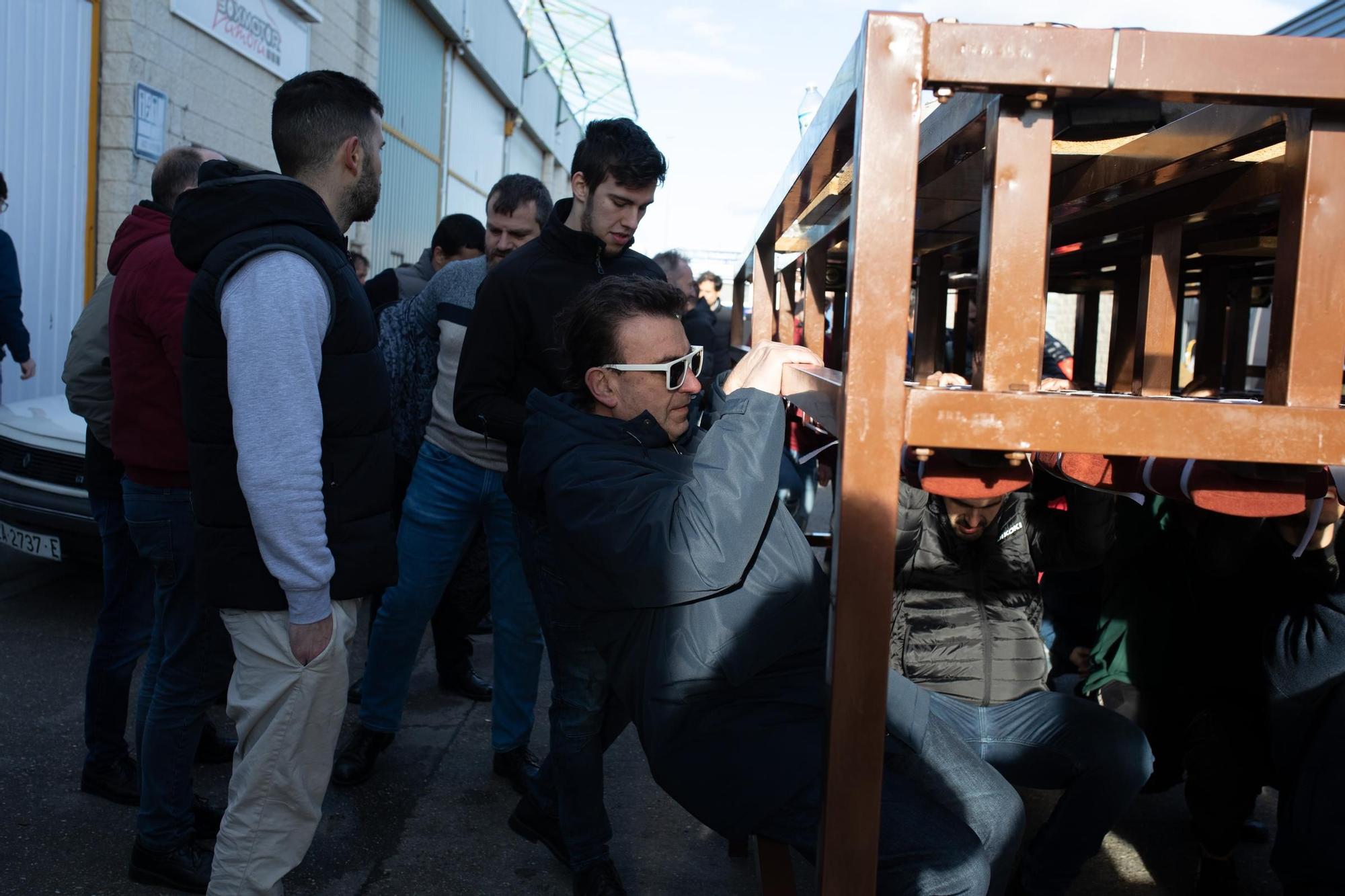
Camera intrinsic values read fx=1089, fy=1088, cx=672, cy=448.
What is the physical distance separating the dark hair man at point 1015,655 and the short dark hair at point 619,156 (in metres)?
1.13

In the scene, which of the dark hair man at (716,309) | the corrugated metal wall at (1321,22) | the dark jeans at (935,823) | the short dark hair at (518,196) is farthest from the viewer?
the corrugated metal wall at (1321,22)

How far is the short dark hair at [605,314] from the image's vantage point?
7.29 ft

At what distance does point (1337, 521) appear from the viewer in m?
2.24

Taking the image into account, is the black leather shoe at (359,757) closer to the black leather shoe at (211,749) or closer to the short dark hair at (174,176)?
the black leather shoe at (211,749)

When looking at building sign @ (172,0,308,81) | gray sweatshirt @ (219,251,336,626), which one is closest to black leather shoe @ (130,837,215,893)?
gray sweatshirt @ (219,251,336,626)

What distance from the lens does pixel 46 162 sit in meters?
7.02

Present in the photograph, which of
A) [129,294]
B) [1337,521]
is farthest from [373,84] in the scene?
[1337,521]

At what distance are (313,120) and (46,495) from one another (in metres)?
3.33

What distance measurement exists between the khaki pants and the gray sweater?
47.4 inches

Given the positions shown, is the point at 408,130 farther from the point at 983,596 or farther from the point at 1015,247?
the point at 1015,247

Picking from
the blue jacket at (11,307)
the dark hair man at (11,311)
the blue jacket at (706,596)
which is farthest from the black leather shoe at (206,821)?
the blue jacket at (11,307)

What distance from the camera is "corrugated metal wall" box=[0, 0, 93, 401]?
6660 mm

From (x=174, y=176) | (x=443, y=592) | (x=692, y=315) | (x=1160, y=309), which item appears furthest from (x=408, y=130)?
(x=1160, y=309)

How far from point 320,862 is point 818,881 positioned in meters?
1.98
